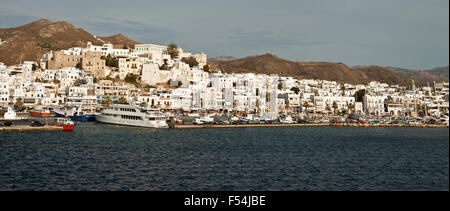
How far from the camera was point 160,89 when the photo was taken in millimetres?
79812

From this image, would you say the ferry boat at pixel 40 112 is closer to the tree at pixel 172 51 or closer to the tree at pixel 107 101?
the tree at pixel 107 101

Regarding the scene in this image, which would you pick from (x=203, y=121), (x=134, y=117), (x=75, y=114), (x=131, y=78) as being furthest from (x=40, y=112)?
(x=203, y=121)

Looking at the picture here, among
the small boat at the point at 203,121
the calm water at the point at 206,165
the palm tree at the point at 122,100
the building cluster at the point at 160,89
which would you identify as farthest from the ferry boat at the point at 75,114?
the calm water at the point at 206,165

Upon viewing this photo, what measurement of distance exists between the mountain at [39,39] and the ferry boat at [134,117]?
204ft

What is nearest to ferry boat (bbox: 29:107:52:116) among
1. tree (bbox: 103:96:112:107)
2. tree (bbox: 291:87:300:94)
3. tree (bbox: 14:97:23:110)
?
tree (bbox: 14:97:23:110)

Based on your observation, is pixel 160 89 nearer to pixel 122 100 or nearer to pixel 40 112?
pixel 122 100

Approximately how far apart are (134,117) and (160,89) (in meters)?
29.6

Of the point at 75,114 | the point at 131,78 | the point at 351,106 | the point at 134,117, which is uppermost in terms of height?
the point at 131,78

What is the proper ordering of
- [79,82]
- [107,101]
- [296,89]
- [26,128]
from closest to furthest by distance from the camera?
[26,128] → [107,101] → [79,82] → [296,89]

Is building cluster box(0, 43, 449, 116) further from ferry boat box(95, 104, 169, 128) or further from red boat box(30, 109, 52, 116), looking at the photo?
ferry boat box(95, 104, 169, 128)

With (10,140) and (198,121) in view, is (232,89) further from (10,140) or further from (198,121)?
(10,140)

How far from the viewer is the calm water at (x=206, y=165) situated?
1898cm

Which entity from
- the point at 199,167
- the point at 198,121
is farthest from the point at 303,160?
the point at 198,121
